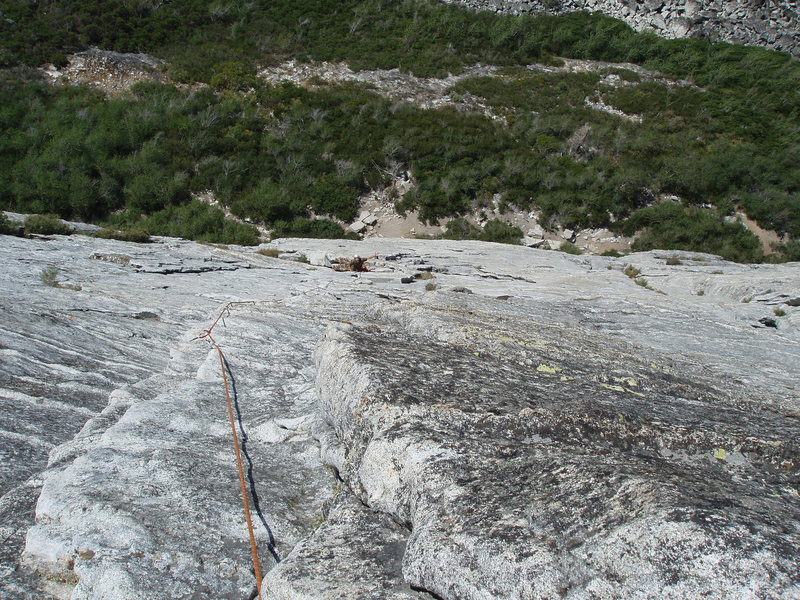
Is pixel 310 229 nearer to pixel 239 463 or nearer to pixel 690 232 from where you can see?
pixel 690 232

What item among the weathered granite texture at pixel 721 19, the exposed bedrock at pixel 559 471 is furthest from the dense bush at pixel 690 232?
→ the weathered granite texture at pixel 721 19

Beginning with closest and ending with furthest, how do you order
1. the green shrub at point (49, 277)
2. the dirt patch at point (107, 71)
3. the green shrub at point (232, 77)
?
the green shrub at point (49, 277)
the dirt patch at point (107, 71)
the green shrub at point (232, 77)

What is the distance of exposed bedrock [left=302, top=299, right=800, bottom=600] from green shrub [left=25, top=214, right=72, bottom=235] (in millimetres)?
14626

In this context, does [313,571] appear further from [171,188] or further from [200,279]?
[171,188]

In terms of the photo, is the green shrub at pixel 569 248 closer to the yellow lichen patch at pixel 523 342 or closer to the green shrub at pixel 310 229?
the green shrub at pixel 310 229

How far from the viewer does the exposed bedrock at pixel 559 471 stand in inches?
86.0

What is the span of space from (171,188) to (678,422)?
3159 centimetres

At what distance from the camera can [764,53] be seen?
172 ft

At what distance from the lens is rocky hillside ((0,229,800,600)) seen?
2.38m

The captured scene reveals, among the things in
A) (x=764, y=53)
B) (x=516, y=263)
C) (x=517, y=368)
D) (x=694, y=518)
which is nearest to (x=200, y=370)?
(x=517, y=368)

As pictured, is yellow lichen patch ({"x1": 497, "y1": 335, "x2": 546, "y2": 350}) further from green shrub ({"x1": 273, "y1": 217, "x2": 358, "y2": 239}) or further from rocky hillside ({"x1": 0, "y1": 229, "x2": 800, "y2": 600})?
green shrub ({"x1": 273, "y1": 217, "x2": 358, "y2": 239})

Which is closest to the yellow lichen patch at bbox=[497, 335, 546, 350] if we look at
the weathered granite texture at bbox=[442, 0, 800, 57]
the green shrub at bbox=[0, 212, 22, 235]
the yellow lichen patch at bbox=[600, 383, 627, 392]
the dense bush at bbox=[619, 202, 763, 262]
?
the yellow lichen patch at bbox=[600, 383, 627, 392]

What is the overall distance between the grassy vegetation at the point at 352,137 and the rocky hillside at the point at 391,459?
22.4 meters

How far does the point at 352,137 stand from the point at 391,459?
36.4 m
